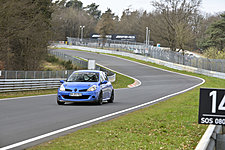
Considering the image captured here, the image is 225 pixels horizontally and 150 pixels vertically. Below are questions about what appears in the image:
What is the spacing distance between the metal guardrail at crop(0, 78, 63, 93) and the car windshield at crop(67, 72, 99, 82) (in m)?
9.53

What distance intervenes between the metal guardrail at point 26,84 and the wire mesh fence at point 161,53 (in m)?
30.5

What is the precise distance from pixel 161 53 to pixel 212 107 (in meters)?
67.5

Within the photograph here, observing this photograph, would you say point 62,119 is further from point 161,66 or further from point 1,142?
point 161,66

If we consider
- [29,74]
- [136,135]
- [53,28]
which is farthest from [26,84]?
[53,28]

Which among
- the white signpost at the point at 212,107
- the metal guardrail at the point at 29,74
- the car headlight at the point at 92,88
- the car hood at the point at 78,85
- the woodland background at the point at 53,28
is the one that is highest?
the woodland background at the point at 53,28

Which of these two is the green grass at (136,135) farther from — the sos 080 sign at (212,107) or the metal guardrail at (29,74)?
the metal guardrail at (29,74)

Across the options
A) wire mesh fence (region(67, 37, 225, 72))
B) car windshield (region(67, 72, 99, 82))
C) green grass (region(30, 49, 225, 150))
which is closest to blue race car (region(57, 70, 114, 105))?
car windshield (region(67, 72, 99, 82))

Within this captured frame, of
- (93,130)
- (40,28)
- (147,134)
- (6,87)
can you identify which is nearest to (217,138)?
(147,134)

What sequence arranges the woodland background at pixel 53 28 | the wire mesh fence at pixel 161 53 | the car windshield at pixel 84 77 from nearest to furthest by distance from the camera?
the car windshield at pixel 84 77, the woodland background at pixel 53 28, the wire mesh fence at pixel 161 53

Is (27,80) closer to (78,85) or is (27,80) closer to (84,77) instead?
(84,77)

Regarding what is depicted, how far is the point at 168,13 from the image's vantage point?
8319 cm

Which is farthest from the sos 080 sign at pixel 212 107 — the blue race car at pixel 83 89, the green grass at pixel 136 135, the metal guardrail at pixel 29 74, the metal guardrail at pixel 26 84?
the metal guardrail at pixel 29 74

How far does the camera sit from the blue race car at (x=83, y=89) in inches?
672

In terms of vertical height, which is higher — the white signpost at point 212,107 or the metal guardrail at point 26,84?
the white signpost at point 212,107
